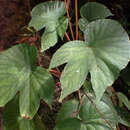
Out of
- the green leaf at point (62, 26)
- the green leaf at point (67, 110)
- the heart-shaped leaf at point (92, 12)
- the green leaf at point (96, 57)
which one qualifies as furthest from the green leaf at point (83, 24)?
the green leaf at point (67, 110)

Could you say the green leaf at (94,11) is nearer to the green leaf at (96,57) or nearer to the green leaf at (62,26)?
the green leaf at (62,26)

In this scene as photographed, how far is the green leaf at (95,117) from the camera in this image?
85 cm

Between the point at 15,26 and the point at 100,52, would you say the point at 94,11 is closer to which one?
the point at 100,52

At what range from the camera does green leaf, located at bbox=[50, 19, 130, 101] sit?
677 millimetres

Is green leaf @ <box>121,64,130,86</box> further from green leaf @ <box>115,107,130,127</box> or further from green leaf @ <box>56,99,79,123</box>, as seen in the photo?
green leaf @ <box>56,99,79,123</box>

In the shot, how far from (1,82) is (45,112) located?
0.50m

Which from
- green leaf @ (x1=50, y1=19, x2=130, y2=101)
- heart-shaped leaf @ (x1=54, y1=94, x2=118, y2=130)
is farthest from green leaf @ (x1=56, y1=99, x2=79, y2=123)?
green leaf @ (x1=50, y1=19, x2=130, y2=101)

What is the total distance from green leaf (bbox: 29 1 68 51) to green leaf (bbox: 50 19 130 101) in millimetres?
225

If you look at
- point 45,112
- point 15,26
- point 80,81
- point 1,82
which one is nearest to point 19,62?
point 1,82

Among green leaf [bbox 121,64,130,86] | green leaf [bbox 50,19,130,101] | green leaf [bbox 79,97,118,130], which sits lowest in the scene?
green leaf [bbox 121,64,130,86]

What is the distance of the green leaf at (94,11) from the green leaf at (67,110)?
487 millimetres

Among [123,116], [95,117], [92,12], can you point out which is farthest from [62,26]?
[123,116]

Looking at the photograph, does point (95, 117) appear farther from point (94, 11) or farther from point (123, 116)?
point (94, 11)

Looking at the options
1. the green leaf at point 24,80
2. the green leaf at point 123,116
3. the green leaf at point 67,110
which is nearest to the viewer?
the green leaf at point 24,80
